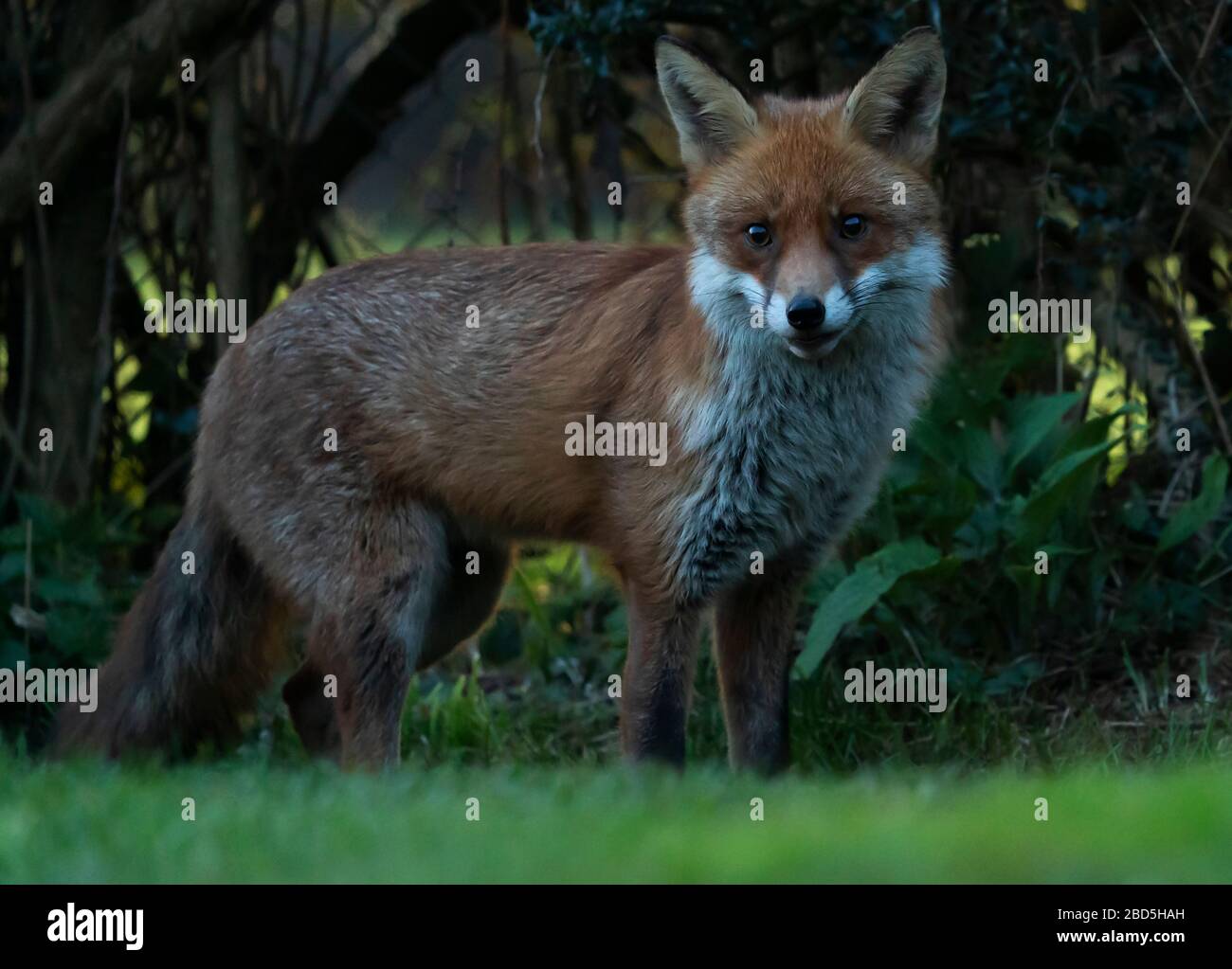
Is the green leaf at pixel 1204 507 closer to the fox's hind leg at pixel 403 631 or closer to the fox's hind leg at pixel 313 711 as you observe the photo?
the fox's hind leg at pixel 403 631

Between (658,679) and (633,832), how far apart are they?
1.42 m

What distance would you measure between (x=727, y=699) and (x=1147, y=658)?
6.43 feet

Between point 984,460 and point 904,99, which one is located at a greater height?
point 904,99

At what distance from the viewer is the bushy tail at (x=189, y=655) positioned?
17.0 ft

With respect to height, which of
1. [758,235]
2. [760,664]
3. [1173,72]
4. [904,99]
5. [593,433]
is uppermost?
[1173,72]

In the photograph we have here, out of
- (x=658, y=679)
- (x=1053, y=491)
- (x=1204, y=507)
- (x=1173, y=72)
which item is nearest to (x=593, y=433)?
(x=658, y=679)

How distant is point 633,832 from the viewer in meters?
3.08

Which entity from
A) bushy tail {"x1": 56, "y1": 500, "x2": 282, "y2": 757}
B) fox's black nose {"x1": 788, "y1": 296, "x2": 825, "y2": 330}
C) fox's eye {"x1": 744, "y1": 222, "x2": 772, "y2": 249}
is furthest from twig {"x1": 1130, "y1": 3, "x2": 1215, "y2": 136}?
bushy tail {"x1": 56, "y1": 500, "x2": 282, "y2": 757}

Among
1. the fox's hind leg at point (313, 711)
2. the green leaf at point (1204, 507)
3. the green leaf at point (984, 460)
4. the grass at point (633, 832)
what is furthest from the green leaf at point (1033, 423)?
the fox's hind leg at point (313, 711)

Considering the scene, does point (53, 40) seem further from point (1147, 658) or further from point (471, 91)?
point (1147, 658)

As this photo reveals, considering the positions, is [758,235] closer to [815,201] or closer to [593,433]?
[815,201]

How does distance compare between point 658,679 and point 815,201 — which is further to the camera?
point 658,679

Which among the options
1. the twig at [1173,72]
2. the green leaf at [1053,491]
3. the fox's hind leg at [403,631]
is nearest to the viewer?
the fox's hind leg at [403,631]

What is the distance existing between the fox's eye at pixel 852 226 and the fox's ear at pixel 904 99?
32cm
